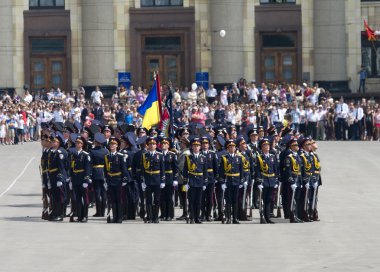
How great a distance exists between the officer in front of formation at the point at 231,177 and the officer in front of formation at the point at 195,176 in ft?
1.25

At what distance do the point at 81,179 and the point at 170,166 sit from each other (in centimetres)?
179

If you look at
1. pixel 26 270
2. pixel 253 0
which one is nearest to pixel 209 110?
pixel 253 0

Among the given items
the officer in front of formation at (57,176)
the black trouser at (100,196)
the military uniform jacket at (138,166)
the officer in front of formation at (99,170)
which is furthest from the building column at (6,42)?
the military uniform jacket at (138,166)

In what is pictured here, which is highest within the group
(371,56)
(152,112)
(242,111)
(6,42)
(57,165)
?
(6,42)

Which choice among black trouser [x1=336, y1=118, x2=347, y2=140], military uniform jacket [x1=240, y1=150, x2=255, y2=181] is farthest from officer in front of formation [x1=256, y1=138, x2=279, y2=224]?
black trouser [x1=336, y1=118, x2=347, y2=140]

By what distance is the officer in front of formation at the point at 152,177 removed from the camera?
97.4 ft

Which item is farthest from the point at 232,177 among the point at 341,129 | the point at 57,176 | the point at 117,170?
the point at 341,129

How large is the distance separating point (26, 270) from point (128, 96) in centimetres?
3671

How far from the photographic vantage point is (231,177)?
29531 mm

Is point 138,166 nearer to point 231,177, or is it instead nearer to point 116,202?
point 116,202

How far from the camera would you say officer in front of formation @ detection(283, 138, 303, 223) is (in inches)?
1173

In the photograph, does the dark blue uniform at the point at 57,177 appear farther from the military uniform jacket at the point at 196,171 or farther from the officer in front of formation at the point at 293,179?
the officer in front of formation at the point at 293,179

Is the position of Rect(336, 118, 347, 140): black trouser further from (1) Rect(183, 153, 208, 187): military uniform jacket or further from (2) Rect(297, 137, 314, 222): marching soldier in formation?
(1) Rect(183, 153, 208, 187): military uniform jacket

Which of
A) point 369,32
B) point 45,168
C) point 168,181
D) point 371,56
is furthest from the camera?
point 371,56
